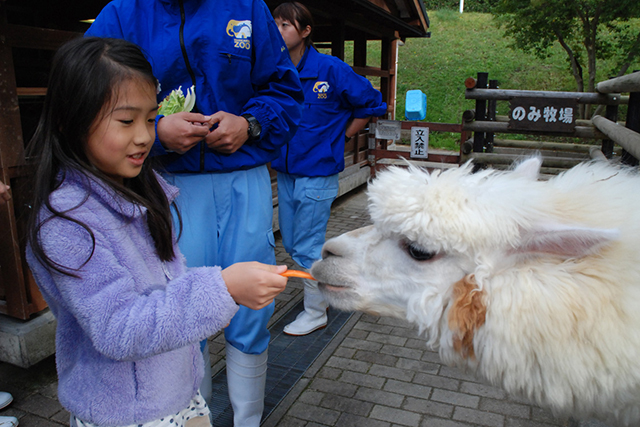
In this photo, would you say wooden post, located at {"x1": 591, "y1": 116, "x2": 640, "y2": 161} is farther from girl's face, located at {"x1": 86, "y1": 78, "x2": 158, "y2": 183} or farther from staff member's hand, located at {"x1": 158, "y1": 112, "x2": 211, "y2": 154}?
girl's face, located at {"x1": 86, "y1": 78, "x2": 158, "y2": 183}

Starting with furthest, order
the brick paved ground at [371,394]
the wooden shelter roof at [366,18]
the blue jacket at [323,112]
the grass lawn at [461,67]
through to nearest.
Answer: the grass lawn at [461,67] < the wooden shelter roof at [366,18] < the blue jacket at [323,112] < the brick paved ground at [371,394]

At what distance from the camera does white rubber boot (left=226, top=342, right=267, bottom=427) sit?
2.35m

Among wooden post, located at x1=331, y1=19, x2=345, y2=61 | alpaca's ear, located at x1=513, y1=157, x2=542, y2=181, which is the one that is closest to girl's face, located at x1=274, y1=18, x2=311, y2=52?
alpaca's ear, located at x1=513, y1=157, x2=542, y2=181

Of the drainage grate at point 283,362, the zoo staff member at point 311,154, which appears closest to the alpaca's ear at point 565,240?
the drainage grate at point 283,362

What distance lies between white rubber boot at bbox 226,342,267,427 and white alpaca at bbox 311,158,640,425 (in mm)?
857

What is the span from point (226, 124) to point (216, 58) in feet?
0.97

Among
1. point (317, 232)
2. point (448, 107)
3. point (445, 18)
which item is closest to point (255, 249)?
point (317, 232)

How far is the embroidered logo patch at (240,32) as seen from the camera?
208 centimetres

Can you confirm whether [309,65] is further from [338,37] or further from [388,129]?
[388,129]

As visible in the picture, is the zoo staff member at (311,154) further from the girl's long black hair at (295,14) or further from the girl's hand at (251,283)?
the girl's hand at (251,283)

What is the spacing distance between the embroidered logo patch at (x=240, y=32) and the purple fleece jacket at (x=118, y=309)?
3.07 ft

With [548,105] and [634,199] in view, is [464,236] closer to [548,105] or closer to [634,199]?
[634,199]

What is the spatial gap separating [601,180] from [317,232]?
8.20 feet

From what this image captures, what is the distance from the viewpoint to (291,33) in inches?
150
